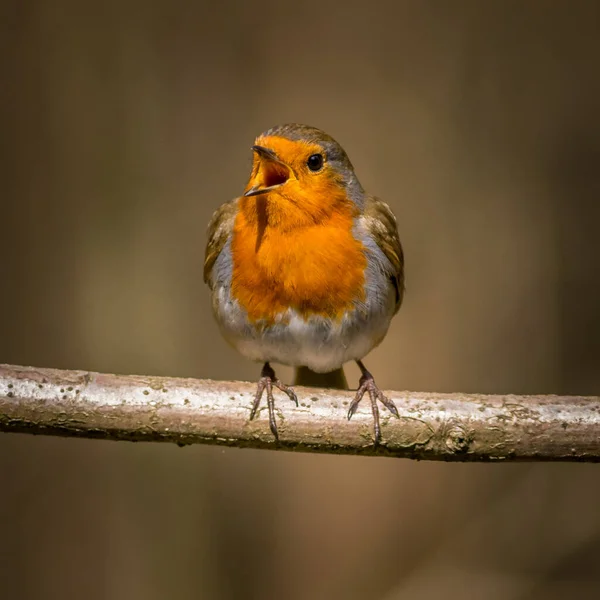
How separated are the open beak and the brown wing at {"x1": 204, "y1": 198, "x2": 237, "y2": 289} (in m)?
0.28

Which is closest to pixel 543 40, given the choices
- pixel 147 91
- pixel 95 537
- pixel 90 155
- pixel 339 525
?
pixel 147 91

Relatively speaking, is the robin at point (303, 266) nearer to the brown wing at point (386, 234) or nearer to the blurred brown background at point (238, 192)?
the brown wing at point (386, 234)

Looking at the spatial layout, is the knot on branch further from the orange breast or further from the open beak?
the open beak

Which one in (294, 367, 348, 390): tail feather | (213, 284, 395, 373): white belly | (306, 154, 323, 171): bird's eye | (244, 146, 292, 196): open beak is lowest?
(294, 367, 348, 390): tail feather

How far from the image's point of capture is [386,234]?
2508mm

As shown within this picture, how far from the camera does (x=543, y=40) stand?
359 cm

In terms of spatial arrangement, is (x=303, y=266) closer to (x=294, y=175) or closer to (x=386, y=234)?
(x=294, y=175)

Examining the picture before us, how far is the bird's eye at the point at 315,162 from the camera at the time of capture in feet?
7.39

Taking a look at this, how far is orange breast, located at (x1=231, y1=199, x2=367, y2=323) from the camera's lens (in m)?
2.25

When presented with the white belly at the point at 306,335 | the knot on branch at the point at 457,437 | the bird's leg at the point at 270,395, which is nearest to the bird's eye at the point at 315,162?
the white belly at the point at 306,335

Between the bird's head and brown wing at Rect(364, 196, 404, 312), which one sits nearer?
the bird's head

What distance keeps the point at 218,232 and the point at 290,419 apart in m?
0.73

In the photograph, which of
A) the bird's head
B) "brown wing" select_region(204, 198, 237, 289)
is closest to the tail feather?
"brown wing" select_region(204, 198, 237, 289)

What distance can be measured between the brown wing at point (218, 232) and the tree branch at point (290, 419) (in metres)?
0.53
